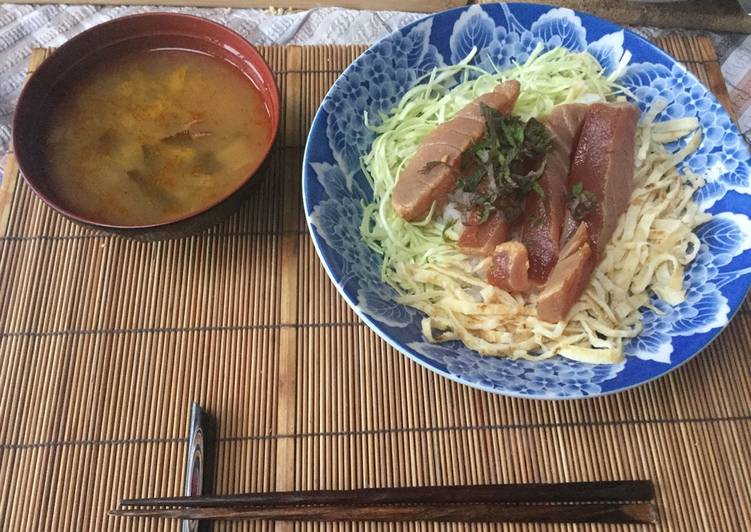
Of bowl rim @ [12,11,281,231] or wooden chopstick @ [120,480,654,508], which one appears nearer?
wooden chopstick @ [120,480,654,508]

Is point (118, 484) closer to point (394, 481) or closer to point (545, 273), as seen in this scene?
point (394, 481)

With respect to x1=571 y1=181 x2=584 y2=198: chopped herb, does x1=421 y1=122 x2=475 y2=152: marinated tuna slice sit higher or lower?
higher

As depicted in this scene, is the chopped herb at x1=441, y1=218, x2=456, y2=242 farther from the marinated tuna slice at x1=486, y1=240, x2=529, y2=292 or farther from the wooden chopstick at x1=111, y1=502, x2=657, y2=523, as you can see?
the wooden chopstick at x1=111, y1=502, x2=657, y2=523

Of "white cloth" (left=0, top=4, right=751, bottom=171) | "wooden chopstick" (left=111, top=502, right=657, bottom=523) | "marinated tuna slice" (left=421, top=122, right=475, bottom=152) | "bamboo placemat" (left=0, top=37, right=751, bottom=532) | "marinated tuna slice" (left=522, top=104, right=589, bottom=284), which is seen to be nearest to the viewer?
"wooden chopstick" (left=111, top=502, right=657, bottom=523)

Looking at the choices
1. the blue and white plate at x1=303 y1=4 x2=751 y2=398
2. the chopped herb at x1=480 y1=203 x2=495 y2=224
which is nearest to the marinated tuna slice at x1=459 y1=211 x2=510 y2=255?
the chopped herb at x1=480 y1=203 x2=495 y2=224

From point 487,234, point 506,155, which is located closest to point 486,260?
point 487,234

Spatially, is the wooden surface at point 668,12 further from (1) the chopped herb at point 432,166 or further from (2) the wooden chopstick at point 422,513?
(2) the wooden chopstick at point 422,513
